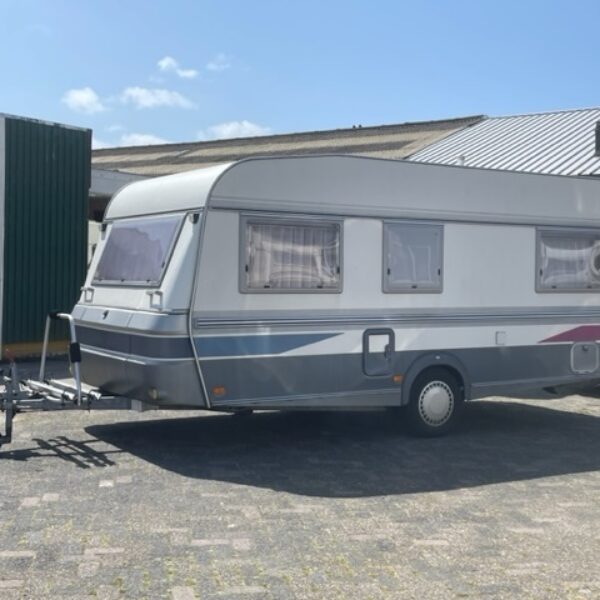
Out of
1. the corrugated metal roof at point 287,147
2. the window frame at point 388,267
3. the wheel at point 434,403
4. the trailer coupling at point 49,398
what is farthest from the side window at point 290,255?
the corrugated metal roof at point 287,147

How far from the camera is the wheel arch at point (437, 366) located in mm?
8641

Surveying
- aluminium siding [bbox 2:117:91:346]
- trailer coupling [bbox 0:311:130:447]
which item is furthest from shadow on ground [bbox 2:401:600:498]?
aluminium siding [bbox 2:117:91:346]

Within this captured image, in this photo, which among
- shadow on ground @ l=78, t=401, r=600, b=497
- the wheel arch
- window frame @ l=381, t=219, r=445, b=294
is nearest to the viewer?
shadow on ground @ l=78, t=401, r=600, b=497

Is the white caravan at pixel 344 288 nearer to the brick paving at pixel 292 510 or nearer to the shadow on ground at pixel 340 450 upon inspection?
the shadow on ground at pixel 340 450

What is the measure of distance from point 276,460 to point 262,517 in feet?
5.77

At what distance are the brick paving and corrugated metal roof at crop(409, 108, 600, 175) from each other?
12.2 m

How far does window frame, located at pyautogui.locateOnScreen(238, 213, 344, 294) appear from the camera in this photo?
7.73m

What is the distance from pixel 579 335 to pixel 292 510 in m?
4.80

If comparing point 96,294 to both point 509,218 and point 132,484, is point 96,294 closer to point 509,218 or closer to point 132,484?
point 132,484

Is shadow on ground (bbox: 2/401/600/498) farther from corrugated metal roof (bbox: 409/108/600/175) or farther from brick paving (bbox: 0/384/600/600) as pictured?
corrugated metal roof (bbox: 409/108/600/175)

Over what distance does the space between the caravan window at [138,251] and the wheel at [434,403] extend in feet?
9.33

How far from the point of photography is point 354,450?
8320mm

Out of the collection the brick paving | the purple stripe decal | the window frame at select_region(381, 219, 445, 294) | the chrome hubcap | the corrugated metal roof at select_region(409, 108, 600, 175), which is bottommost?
the brick paving

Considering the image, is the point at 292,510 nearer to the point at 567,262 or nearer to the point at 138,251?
the point at 138,251
